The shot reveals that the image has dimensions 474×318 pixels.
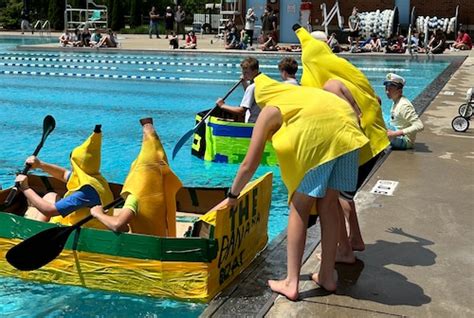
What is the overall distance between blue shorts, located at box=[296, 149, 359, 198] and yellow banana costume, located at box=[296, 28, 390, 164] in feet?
2.66

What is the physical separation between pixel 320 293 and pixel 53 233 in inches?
71.6

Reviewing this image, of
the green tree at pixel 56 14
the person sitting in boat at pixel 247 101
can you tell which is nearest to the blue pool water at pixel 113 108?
the person sitting in boat at pixel 247 101

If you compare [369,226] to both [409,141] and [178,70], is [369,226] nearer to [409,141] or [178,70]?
[409,141]

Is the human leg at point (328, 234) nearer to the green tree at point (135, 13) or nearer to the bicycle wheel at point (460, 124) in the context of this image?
the bicycle wheel at point (460, 124)

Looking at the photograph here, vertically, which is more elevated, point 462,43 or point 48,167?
point 462,43

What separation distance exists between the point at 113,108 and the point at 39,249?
32.8ft

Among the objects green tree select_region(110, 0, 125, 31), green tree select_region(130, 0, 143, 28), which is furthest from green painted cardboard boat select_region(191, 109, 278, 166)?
green tree select_region(130, 0, 143, 28)

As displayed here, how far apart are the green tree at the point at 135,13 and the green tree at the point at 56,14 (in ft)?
16.6

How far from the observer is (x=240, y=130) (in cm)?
838

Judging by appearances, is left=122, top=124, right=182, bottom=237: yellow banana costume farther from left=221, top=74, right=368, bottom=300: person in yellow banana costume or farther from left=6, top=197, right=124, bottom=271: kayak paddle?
left=221, top=74, right=368, bottom=300: person in yellow banana costume

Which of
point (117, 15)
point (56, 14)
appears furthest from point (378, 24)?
point (56, 14)

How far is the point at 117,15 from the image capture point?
4525 cm

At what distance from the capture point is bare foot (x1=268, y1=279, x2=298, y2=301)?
4.03m

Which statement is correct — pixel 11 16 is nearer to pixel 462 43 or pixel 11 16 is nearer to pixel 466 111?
pixel 462 43
